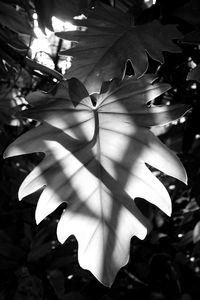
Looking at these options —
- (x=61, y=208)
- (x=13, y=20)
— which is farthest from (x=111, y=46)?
(x=61, y=208)

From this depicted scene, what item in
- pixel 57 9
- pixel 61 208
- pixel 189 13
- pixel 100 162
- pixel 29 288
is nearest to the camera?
pixel 100 162

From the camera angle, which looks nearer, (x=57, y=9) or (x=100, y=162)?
(x=100, y=162)

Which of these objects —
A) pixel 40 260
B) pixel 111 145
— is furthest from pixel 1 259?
pixel 111 145

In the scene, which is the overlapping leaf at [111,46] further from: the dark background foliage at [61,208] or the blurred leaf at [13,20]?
the blurred leaf at [13,20]

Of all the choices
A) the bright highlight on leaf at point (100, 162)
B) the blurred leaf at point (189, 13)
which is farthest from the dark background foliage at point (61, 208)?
the bright highlight on leaf at point (100, 162)

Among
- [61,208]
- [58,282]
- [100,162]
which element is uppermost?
[100,162]

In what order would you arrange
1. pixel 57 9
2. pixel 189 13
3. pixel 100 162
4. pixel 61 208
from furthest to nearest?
pixel 61 208 → pixel 57 9 → pixel 189 13 → pixel 100 162

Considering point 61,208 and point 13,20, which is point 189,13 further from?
→ point 61,208
